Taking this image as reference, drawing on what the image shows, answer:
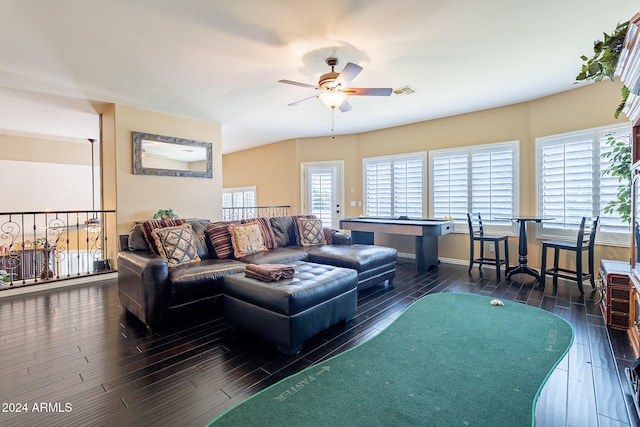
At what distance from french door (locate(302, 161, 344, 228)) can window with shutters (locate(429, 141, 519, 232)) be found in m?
2.13

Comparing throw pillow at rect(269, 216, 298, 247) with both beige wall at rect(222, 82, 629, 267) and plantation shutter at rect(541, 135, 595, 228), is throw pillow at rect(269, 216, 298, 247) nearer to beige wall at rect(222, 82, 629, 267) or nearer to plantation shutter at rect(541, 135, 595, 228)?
beige wall at rect(222, 82, 629, 267)

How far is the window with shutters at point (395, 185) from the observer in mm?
5883

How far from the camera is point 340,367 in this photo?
2061 mm

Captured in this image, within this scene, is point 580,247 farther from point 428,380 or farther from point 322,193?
point 322,193

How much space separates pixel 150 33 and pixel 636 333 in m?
4.72

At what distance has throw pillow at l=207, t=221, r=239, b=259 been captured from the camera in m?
3.74

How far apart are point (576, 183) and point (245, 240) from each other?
4.62m

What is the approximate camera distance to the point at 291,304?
223 cm

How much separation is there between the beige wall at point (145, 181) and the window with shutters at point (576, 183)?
559 cm

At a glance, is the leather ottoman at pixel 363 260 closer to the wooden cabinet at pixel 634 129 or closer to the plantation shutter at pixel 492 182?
the plantation shutter at pixel 492 182

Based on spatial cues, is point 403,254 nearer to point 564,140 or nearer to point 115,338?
point 564,140

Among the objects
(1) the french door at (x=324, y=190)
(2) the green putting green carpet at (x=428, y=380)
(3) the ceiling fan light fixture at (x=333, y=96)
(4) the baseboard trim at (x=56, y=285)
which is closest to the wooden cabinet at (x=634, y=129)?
(2) the green putting green carpet at (x=428, y=380)

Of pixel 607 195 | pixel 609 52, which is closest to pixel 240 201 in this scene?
pixel 607 195

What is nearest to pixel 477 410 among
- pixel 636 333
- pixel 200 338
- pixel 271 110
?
pixel 636 333
